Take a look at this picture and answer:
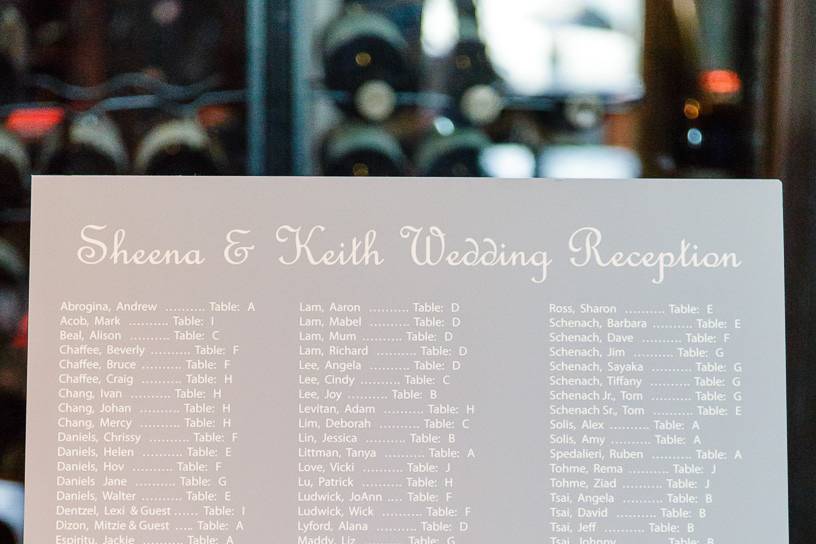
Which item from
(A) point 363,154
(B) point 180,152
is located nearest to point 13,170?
(B) point 180,152

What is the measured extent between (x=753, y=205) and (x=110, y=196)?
38.7 inches

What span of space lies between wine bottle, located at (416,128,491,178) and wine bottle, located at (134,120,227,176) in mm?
335

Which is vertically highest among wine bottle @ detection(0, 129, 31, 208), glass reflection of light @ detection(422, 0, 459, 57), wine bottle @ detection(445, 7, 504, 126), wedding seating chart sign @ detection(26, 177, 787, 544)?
glass reflection of light @ detection(422, 0, 459, 57)

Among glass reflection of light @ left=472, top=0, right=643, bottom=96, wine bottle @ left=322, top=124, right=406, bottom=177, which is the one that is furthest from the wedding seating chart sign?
glass reflection of light @ left=472, top=0, right=643, bottom=96

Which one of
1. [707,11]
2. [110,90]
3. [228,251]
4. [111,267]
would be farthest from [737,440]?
[110,90]

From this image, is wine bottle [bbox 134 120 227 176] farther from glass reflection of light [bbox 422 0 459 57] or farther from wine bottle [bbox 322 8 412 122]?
glass reflection of light [bbox 422 0 459 57]

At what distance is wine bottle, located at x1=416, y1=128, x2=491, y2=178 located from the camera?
123cm

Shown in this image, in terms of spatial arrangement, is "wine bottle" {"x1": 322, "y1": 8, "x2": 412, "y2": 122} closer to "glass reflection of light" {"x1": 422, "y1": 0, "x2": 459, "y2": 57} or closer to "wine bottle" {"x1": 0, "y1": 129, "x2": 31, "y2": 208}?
"glass reflection of light" {"x1": 422, "y1": 0, "x2": 459, "y2": 57}

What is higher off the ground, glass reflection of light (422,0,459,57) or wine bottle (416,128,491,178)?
glass reflection of light (422,0,459,57)

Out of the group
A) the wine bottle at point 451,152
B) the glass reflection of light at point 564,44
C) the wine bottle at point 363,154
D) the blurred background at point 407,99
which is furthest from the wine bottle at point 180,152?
the glass reflection of light at point 564,44

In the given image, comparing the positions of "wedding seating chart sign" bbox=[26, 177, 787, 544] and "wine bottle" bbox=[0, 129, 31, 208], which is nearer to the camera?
"wedding seating chart sign" bbox=[26, 177, 787, 544]

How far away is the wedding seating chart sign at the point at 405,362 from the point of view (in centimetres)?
112

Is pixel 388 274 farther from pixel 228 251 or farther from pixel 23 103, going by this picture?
pixel 23 103

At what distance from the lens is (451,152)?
4.07 feet
